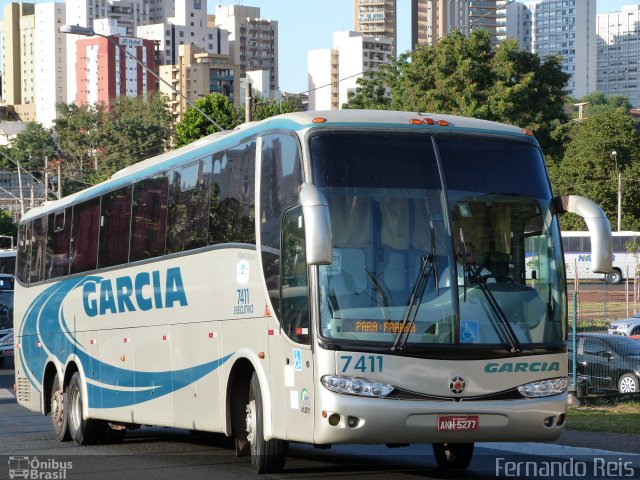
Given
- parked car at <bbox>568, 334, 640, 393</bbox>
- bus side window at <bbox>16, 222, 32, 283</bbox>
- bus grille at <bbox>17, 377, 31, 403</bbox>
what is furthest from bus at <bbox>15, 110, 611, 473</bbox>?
parked car at <bbox>568, 334, 640, 393</bbox>

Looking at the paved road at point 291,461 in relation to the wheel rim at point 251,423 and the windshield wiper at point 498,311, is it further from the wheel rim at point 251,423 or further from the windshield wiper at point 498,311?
the windshield wiper at point 498,311

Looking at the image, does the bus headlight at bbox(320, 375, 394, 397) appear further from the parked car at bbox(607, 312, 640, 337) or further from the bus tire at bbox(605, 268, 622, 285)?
the bus tire at bbox(605, 268, 622, 285)

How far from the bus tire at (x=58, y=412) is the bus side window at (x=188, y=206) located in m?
4.36

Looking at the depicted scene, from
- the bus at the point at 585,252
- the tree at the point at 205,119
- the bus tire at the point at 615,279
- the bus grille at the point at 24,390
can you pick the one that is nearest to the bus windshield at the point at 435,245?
the bus grille at the point at 24,390

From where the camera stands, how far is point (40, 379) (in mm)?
18656

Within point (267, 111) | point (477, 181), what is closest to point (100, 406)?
point (477, 181)

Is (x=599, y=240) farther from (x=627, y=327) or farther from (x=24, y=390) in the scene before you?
(x=627, y=327)

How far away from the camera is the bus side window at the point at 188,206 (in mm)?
13109

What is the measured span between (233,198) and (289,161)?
4.39ft

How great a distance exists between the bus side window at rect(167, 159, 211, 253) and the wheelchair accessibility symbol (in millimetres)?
3529

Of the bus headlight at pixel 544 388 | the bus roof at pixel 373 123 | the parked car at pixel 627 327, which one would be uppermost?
the bus roof at pixel 373 123

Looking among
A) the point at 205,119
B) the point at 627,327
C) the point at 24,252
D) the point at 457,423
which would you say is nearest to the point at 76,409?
the point at 24,252

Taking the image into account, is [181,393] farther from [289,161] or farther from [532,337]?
[532,337]

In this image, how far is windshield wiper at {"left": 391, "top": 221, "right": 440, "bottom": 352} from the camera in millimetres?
10164
